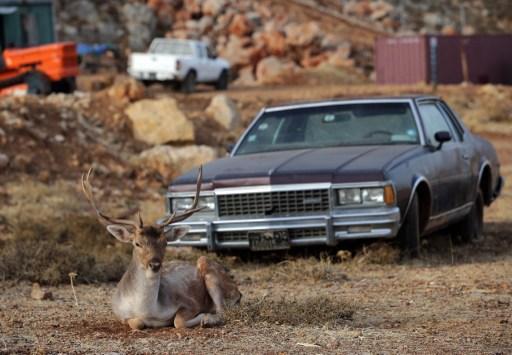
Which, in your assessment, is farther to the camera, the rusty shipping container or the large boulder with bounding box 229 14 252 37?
the large boulder with bounding box 229 14 252 37

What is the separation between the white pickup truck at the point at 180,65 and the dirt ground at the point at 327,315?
26.8 m

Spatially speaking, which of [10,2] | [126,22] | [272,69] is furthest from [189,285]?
[126,22]

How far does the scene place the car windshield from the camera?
13656 mm

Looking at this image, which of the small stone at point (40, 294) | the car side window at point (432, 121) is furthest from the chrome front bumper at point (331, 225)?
the car side window at point (432, 121)

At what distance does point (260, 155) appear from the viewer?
13.6m

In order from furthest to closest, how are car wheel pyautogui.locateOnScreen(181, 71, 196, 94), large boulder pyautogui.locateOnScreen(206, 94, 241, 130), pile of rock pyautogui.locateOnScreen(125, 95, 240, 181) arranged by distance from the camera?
1. car wheel pyautogui.locateOnScreen(181, 71, 196, 94)
2. large boulder pyautogui.locateOnScreen(206, 94, 241, 130)
3. pile of rock pyautogui.locateOnScreen(125, 95, 240, 181)

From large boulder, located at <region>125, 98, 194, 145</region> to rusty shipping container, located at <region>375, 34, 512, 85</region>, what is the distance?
72.0ft

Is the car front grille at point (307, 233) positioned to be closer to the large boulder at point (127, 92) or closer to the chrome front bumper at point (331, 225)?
the chrome front bumper at point (331, 225)

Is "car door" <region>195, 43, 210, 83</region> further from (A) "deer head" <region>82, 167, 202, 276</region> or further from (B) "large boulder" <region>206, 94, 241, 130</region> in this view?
(A) "deer head" <region>82, 167, 202, 276</region>

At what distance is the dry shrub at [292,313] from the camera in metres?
9.23

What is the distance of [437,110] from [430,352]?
7048 millimetres

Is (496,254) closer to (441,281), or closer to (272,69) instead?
(441,281)

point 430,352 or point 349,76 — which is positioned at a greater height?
point 430,352

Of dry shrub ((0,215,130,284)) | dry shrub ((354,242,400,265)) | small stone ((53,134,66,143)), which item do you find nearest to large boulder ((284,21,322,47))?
small stone ((53,134,66,143))
